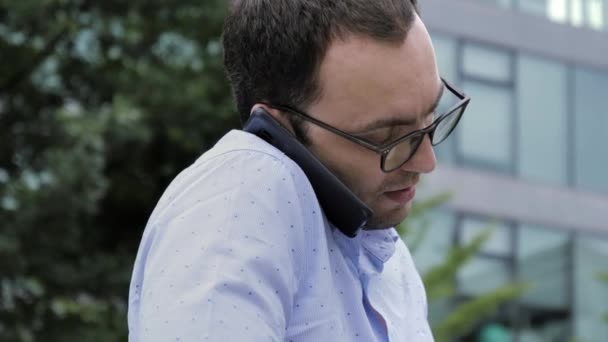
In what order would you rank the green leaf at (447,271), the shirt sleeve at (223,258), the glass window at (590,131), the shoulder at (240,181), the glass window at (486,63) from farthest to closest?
the glass window at (590,131), the glass window at (486,63), the green leaf at (447,271), the shoulder at (240,181), the shirt sleeve at (223,258)

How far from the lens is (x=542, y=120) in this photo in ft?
68.1

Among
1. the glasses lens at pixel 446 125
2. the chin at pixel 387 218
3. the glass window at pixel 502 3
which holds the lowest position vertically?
the glass window at pixel 502 3

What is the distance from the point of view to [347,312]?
208 cm

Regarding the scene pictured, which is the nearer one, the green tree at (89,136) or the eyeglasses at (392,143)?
the eyeglasses at (392,143)

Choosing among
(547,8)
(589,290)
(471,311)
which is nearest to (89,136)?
(471,311)

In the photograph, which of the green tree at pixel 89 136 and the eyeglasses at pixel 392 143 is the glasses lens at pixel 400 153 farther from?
the green tree at pixel 89 136

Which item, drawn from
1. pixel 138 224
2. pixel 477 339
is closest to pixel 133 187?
pixel 138 224

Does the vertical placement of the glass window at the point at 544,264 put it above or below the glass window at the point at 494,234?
below

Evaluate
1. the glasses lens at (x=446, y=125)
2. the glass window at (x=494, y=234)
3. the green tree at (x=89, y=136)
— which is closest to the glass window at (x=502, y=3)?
the glass window at (x=494, y=234)

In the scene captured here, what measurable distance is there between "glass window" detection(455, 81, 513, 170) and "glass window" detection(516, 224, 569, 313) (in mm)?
1191

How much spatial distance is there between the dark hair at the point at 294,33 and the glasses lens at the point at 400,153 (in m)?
0.15

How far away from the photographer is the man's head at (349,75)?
204 centimetres

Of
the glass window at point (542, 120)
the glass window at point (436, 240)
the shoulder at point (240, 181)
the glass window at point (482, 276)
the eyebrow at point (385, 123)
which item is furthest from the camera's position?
the glass window at point (542, 120)

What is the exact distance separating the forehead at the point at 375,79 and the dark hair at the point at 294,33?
0.6 inches
